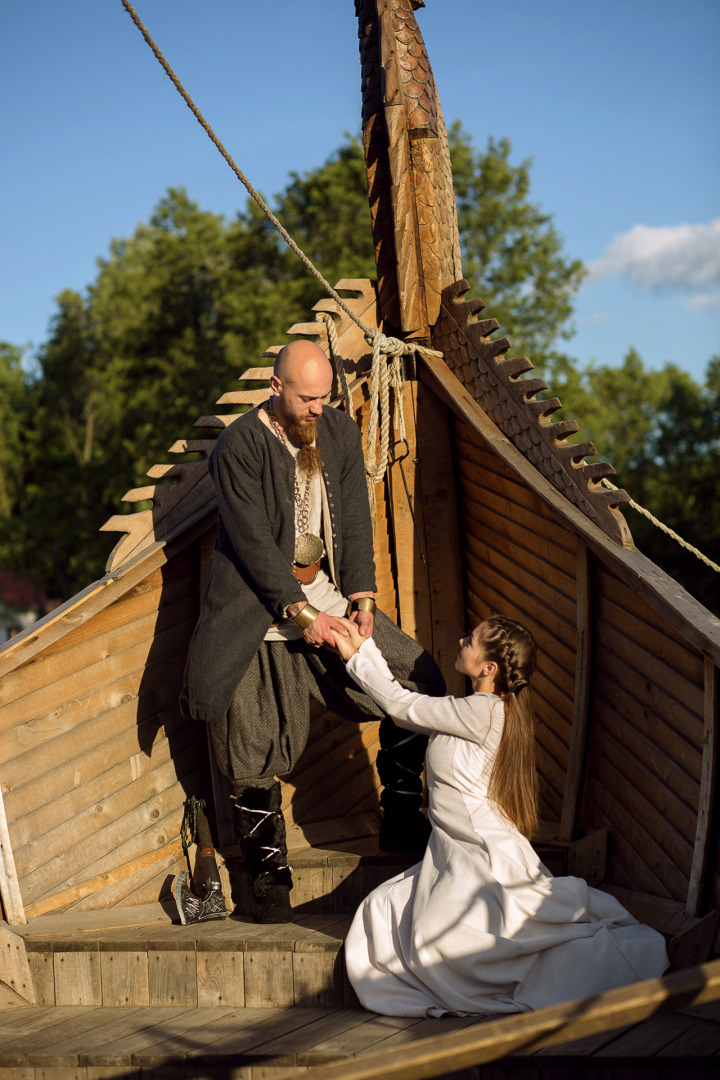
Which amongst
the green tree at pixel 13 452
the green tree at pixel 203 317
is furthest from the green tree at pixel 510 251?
the green tree at pixel 13 452

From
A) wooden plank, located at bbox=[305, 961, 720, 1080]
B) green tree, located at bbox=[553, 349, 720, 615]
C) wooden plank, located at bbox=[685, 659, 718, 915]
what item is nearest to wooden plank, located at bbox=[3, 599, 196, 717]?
wooden plank, located at bbox=[305, 961, 720, 1080]

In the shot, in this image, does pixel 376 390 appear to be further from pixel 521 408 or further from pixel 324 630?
pixel 324 630

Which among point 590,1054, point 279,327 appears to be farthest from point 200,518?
point 279,327

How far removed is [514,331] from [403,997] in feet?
73.0

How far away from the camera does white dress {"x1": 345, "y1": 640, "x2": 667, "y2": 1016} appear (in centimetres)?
250

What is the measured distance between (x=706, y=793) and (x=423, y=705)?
0.79 meters

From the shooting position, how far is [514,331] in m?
23.7

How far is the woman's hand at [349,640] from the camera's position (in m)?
3.07

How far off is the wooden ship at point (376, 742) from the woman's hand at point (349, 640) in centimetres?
81

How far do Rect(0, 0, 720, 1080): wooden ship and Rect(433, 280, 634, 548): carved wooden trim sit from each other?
0.01 metres

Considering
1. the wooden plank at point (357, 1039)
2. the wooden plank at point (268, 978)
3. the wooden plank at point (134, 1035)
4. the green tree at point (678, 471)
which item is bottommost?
the wooden plank at point (357, 1039)

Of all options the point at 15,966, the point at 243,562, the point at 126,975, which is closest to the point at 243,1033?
the point at 126,975

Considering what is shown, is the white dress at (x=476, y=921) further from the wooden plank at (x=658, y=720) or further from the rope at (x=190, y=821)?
the rope at (x=190, y=821)

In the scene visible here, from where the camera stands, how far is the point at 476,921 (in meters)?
2.55
